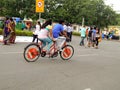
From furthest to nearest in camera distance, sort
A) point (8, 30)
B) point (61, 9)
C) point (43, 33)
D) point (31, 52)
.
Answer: point (61, 9) < point (8, 30) < point (43, 33) < point (31, 52)

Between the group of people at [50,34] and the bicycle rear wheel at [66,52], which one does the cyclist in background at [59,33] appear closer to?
the group of people at [50,34]

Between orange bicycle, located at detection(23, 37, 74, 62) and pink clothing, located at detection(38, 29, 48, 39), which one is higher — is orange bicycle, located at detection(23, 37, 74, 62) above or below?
below

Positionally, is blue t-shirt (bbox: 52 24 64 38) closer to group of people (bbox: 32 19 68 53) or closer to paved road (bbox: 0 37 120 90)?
group of people (bbox: 32 19 68 53)

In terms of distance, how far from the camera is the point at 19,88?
24.2 feet

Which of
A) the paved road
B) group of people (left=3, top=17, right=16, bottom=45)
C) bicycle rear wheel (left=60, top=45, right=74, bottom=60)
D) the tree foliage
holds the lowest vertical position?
the paved road

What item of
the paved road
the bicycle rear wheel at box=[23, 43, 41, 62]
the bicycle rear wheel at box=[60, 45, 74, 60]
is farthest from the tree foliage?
the paved road

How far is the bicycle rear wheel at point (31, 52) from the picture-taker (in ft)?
38.9

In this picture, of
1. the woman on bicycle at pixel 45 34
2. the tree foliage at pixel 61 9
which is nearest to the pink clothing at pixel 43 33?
the woman on bicycle at pixel 45 34

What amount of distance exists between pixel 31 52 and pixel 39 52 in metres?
0.37

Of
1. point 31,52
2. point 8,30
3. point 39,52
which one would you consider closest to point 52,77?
point 31,52

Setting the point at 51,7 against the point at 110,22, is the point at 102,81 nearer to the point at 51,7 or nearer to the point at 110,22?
the point at 51,7

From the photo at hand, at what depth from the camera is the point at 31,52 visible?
12.0 meters

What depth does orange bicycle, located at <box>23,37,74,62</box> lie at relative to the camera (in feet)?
39.0

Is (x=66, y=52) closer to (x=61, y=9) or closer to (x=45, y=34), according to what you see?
(x=45, y=34)
